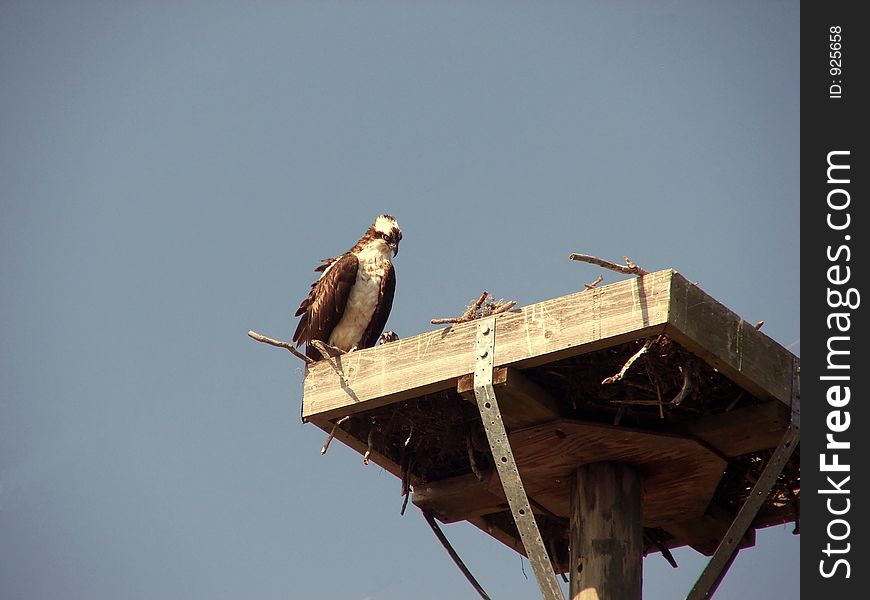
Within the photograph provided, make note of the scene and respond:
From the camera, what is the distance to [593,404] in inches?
273

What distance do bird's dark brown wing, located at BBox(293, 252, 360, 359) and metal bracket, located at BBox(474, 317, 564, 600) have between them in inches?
97.9

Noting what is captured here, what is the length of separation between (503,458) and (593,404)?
67cm

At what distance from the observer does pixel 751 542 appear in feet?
25.8

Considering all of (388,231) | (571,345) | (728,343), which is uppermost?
(388,231)

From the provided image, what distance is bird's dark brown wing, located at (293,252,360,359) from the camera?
9086 millimetres

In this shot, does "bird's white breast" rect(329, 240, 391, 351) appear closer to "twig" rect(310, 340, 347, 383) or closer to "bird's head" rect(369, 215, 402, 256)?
"bird's head" rect(369, 215, 402, 256)

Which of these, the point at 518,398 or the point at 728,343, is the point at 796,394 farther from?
the point at 518,398

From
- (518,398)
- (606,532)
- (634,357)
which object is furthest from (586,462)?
(634,357)

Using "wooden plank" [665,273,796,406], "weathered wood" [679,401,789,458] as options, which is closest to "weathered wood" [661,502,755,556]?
"weathered wood" [679,401,789,458]

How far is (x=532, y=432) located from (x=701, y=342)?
1107 millimetres

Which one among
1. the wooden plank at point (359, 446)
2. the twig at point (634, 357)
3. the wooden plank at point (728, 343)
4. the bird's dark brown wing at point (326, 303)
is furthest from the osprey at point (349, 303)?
the wooden plank at point (728, 343)
